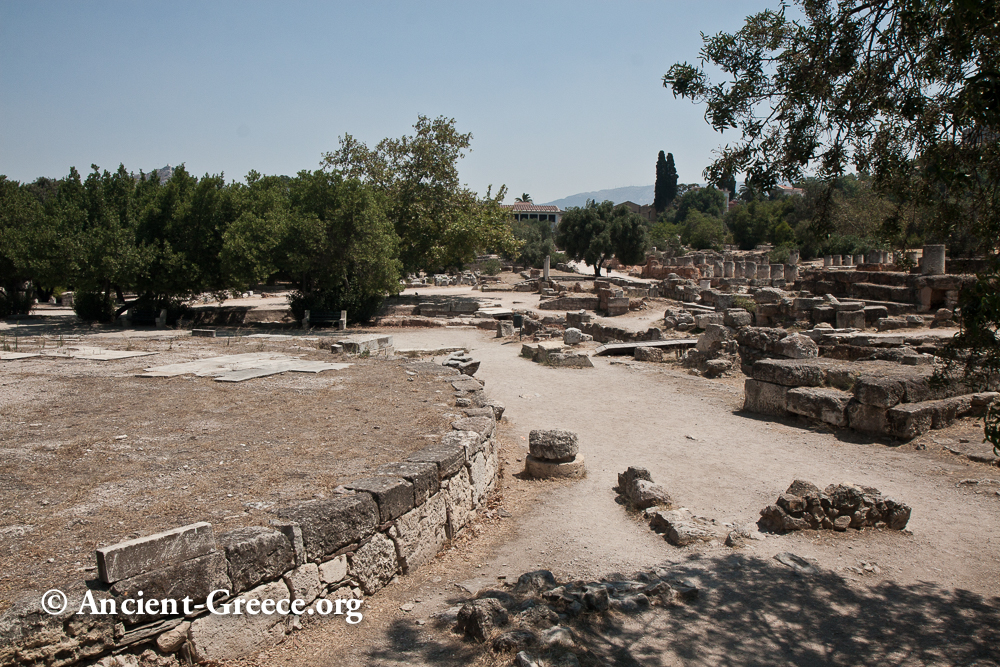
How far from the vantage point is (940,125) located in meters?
5.15

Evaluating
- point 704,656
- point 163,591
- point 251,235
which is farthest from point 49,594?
point 251,235

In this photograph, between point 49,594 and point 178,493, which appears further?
point 178,493

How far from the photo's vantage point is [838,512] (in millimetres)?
6055

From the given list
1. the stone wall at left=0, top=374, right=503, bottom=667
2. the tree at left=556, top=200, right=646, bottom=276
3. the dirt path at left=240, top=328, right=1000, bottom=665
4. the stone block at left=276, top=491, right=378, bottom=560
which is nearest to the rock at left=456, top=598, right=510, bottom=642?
the dirt path at left=240, top=328, right=1000, bottom=665

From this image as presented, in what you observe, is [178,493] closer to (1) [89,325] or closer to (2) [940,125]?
(2) [940,125]

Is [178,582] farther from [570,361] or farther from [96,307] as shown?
[96,307]

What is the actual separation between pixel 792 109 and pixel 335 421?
5344 mm

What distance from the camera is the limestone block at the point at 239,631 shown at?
11.7 ft

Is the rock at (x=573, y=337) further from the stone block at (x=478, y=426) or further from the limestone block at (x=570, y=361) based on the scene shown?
the stone block at (x=478, y=426)

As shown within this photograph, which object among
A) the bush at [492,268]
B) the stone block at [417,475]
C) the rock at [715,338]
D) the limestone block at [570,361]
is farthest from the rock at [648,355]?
the bush at [492,268]

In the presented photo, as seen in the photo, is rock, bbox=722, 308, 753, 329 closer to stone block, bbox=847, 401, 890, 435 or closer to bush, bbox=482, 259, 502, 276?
stone block, bbox=847, 401, 890, 435

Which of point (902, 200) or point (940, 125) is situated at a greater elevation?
point (940, 125)

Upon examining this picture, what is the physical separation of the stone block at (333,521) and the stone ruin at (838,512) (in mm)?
3692

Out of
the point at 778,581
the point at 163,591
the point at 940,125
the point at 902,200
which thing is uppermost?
the point at 940,125
